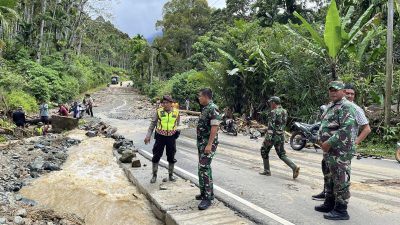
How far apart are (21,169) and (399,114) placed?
12.7 meters

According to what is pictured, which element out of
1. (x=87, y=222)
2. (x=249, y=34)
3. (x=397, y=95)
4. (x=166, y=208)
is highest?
(x=249, y=34)

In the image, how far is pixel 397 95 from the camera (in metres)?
15.1

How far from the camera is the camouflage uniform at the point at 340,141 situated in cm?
496

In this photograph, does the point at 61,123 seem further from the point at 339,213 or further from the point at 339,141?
the point at 339,141

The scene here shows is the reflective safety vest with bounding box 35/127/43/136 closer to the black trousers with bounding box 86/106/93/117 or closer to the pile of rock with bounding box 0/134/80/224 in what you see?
the pile of rock with bounding box 0/134/80/224

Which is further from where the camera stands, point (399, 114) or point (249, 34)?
point (249, 34)

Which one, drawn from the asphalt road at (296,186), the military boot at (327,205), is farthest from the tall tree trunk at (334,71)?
the military boot at (327,205)

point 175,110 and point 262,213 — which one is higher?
point 175,110

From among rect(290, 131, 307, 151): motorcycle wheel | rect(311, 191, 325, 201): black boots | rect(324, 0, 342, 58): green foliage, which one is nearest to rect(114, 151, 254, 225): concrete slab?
rect(311, 191, 325, 201): black boots

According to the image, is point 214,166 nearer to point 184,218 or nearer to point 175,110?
point 175,110

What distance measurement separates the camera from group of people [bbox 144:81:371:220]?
5.01 meters

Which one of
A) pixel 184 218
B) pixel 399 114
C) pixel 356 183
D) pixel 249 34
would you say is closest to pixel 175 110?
pixel 184 218

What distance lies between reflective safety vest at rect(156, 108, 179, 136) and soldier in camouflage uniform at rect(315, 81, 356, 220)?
2.77 metres

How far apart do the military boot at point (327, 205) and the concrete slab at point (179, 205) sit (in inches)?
42.5
